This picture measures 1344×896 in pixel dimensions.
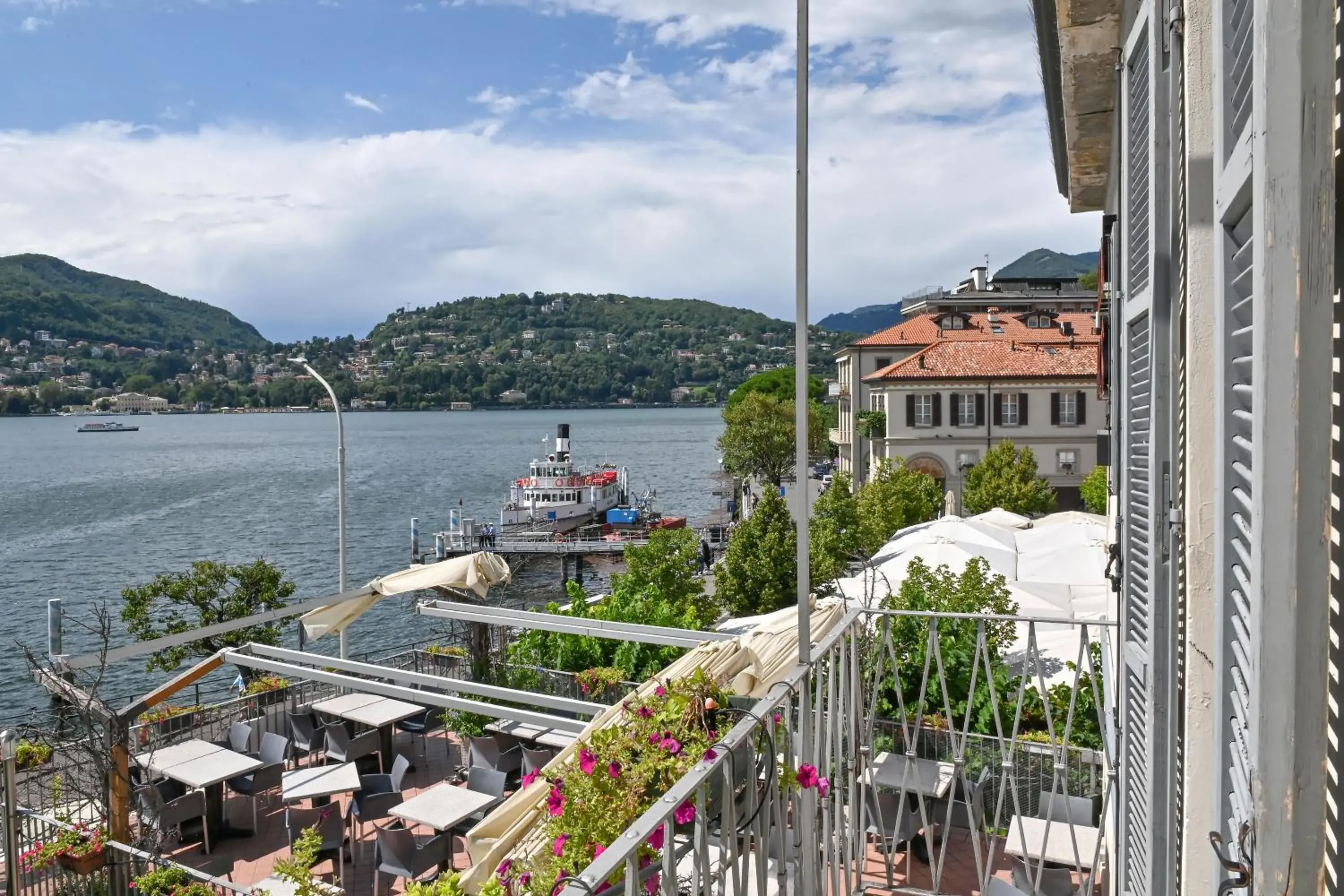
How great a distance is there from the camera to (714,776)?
3.21 metres

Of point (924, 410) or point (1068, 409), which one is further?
point (924, 410)

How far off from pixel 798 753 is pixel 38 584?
174ft

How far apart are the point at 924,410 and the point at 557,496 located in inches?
1016

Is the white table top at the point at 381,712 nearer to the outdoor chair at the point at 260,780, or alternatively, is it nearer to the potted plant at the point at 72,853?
the outdoor chair at the point at 260,780

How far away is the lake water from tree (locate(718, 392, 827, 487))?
9223 mm

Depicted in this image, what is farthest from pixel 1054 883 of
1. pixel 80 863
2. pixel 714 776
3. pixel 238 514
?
pixel 238 514

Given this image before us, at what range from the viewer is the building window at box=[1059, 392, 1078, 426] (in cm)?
4241

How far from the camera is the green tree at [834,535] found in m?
24.2

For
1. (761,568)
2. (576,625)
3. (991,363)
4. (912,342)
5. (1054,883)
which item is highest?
(912,342)

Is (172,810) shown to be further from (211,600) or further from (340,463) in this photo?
(211,600)

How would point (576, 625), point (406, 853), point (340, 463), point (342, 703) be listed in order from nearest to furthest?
point (576, 625), point (406, 853), point (342, 703), point (340, 463)

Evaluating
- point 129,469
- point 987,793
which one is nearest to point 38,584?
point 987,793

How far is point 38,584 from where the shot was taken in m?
47.5

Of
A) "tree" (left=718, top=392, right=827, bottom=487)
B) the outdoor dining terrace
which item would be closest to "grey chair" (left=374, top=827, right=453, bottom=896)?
the outdoor dining terrace
